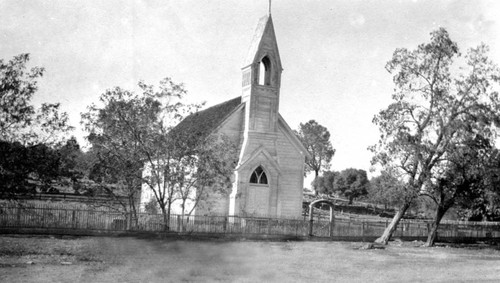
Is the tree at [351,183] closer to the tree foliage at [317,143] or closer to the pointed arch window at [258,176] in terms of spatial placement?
the tree foliage at [317,143]

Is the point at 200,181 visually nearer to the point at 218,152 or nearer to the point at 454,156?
the point at 218,152

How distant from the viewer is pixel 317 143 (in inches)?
3469

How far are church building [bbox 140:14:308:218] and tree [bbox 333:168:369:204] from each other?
7009 cm

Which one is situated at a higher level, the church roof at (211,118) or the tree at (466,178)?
the church roof at (211,118)

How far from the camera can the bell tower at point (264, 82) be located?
3347cm

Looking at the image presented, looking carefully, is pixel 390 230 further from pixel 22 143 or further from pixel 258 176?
pixel 22 143

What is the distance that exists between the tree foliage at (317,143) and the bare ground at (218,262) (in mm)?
63249

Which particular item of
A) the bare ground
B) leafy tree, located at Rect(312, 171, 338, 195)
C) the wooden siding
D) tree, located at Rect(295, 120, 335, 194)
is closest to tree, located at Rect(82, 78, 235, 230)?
the bare ground

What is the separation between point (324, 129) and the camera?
89750 millimetres

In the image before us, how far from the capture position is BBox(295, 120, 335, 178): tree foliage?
87625 millimetres

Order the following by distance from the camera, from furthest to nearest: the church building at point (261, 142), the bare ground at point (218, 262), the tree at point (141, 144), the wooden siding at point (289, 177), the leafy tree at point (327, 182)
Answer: the leafy tree at point (327, 182), the wooden siding at point (289, 177), the church building at point (261, 142), the tree at point (141, 144), the bare ground at point (218, 262)

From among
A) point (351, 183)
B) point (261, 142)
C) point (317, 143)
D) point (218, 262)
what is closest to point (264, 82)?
point (261, 142)

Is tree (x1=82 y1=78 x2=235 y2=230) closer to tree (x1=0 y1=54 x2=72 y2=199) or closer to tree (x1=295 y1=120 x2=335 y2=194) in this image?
tree (x1=0 y1=54 x2=72 y2=199)

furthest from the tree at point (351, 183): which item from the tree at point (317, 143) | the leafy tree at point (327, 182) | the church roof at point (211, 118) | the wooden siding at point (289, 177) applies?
the wooden siding at point (289, 177)
